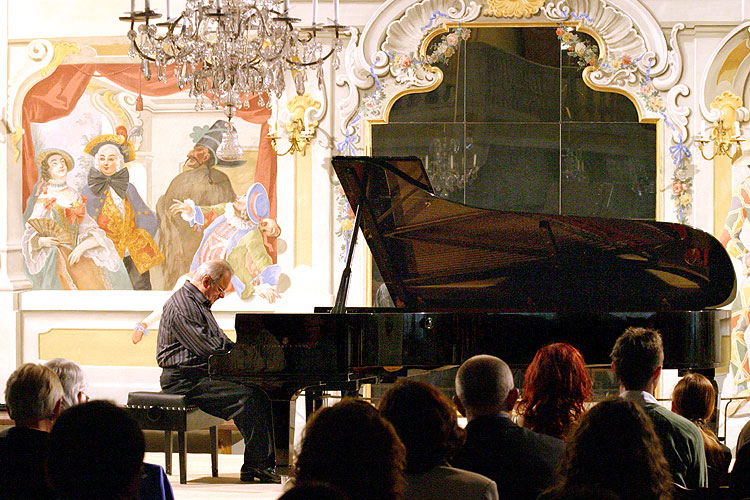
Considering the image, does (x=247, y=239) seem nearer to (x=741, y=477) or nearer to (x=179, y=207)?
(x=179, y=207)

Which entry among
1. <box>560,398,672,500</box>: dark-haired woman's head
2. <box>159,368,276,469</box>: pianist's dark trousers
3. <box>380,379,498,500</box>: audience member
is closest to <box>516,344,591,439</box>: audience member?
<box>380,379,498,500</box>: audience member

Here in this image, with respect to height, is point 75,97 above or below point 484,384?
above

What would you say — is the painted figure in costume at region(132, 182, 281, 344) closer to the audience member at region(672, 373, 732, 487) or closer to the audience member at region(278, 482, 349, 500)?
the audience member at region(672, 373, 732, 487)

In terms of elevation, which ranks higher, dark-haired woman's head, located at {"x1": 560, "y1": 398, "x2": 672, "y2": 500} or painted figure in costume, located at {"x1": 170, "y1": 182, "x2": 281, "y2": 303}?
painted figure in costume, located at {"x1": 170, "y1": 182, "x2": 281, "y2": 303}

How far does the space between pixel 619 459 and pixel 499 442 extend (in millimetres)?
729

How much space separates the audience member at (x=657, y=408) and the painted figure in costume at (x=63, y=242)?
5168 mm

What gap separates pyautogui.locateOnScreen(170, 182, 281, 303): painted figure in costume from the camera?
24.0 feet

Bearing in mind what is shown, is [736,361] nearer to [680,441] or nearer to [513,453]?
[680,441]

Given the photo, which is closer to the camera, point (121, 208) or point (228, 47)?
point (228, 47)

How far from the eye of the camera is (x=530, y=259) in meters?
5.08

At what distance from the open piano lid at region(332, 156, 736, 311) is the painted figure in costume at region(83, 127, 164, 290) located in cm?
297

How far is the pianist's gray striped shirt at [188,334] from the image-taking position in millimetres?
5301

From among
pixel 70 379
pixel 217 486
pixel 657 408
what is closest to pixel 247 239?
pixel 217 486

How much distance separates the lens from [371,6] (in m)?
7.29
